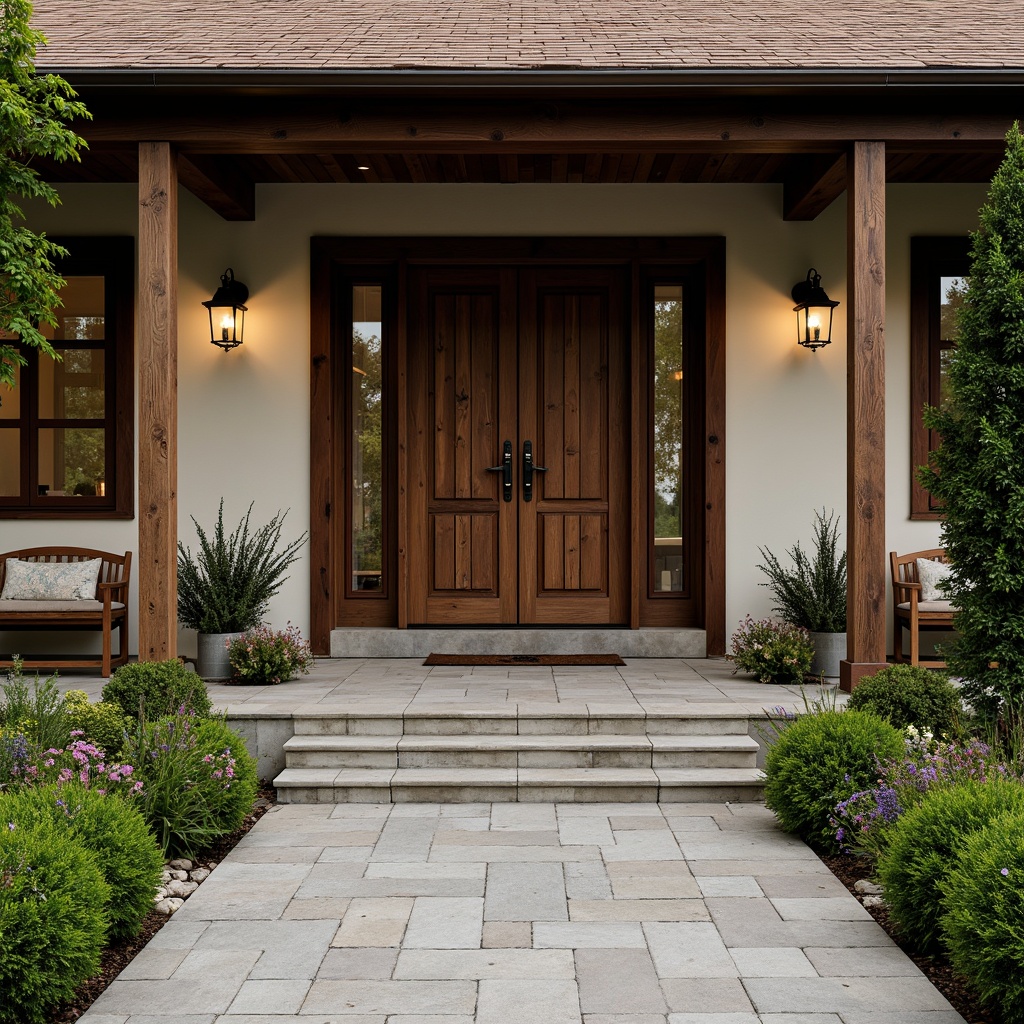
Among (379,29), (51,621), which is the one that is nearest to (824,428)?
(379,29)

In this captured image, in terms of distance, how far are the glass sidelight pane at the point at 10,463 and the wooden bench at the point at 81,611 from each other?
1.53 feet

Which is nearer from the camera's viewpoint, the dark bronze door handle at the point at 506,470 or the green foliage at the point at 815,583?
the green foliage at the point at 815,583

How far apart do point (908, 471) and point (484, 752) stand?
12.7 ft

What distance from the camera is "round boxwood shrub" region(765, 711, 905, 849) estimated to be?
3924 millimetres

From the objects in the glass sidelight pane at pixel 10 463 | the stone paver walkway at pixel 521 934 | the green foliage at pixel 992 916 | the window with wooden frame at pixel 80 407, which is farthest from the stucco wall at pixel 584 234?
the green foliage at pixel 992 916

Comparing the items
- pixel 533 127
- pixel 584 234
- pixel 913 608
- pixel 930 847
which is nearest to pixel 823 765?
pixel 930 847

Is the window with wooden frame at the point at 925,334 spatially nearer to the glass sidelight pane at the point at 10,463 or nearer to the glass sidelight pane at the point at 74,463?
the glass sidelight pane at the point at 74,463

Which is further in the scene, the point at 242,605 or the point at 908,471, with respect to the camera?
the point at 908,471

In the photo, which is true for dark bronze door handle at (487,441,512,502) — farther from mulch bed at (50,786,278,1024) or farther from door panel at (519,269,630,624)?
mulch bed at (50,786,278,1024)

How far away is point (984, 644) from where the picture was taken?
4.49m

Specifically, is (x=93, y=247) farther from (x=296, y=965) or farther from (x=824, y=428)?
(x=296, y=965)

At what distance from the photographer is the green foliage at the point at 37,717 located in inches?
158

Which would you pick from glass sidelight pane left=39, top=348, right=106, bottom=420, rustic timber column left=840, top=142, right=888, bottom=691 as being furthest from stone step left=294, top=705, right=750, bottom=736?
glass sidelight pane left=39, top=348, right=106, bottom=420

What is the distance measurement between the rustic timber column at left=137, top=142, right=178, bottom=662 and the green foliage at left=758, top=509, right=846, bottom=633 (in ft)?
12.1
